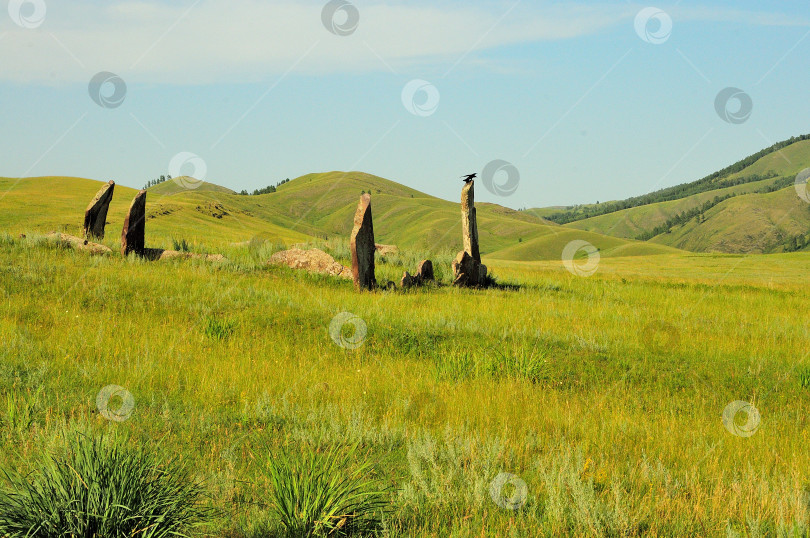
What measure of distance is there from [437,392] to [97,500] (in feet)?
15.7

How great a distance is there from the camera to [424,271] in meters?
18.7

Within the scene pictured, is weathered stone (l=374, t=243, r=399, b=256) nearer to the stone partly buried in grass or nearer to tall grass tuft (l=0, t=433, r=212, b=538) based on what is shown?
the stone partly buried in grass

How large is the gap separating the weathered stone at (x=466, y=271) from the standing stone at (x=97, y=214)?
1241 centimetres

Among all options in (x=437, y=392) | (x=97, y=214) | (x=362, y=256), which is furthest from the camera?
(x=97, y=214)

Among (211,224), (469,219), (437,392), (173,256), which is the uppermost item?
(211,224)

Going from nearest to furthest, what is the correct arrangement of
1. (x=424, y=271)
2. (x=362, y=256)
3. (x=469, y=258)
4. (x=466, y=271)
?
1. (x=362, y=256)
2. (x=424, y=271)
3. (x=466, y=271)
4. (x=469, y=258)

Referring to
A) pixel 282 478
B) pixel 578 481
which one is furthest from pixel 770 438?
pixel 282 478

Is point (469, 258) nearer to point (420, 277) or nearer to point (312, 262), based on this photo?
point (420, 277)

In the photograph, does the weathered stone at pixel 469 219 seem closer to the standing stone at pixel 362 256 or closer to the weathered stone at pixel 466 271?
the weathered stone at pixel 466 271

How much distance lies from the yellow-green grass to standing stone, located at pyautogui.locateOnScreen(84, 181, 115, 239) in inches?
171

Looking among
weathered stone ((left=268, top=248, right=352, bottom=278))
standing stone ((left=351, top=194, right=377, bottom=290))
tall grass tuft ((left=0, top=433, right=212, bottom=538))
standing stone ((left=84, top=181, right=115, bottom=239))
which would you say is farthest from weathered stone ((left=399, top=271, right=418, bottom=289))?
tall grass tuft ((left=0, top=433, right=212, bottom=538))

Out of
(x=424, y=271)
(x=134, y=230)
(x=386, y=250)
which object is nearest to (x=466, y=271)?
(x=424, y=271)

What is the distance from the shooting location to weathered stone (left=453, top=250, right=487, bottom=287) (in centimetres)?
1884

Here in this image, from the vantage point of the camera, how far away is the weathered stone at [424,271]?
1845 cm
